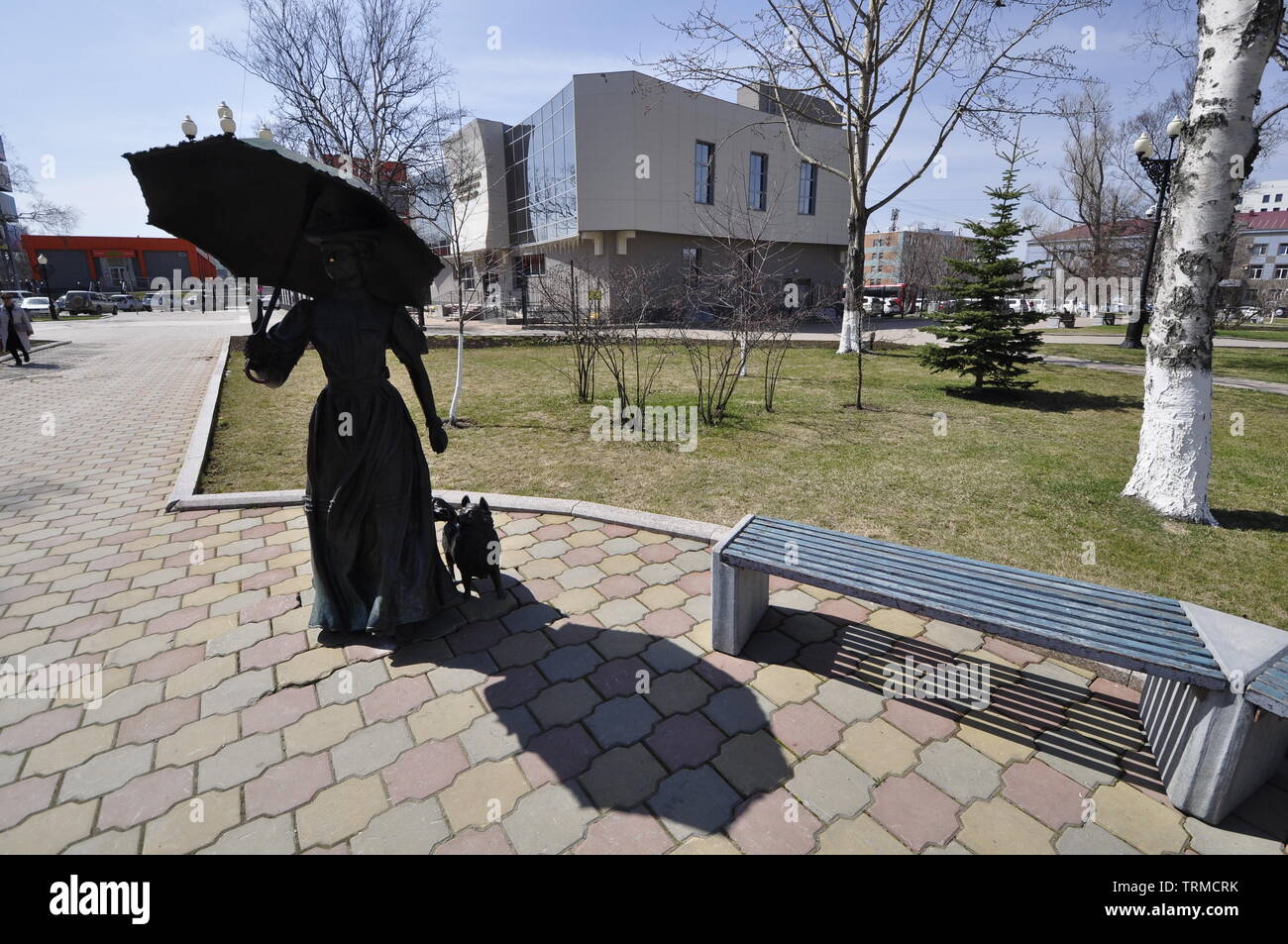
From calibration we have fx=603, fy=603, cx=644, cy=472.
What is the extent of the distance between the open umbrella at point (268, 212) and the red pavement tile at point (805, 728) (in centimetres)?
281

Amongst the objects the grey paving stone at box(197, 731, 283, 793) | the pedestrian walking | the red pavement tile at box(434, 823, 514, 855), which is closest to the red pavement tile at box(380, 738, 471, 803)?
the red pavement tile at box(434, 823, 514, 855)

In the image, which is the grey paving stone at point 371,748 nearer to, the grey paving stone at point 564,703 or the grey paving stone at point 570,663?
the grey paving stone at point 564,703

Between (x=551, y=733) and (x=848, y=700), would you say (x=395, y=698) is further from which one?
(x=848, y=700)

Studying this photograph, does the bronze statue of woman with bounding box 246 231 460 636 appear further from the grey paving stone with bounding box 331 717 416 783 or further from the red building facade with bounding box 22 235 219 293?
the red building facade with bounding box 22 235 219 293

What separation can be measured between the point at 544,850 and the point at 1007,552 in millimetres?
4021

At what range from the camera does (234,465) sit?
6.75 metres

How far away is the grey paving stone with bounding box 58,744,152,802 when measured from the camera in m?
2.42

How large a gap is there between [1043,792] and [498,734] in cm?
231

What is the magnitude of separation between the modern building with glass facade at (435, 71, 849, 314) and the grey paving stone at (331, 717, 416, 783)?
24.1m

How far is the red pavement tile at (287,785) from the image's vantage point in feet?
7.73

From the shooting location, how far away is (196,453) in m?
6.81

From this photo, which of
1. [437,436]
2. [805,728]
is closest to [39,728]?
[437,436]
